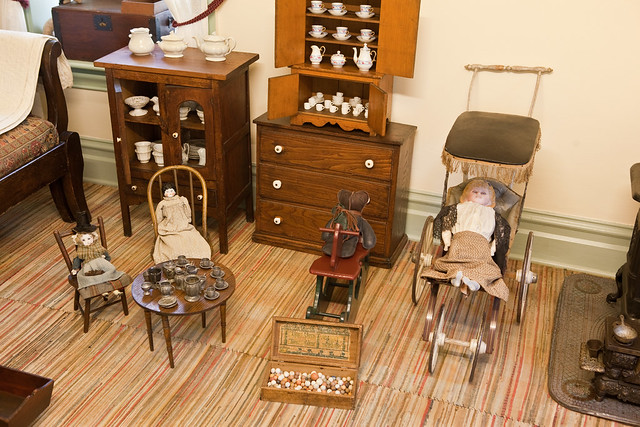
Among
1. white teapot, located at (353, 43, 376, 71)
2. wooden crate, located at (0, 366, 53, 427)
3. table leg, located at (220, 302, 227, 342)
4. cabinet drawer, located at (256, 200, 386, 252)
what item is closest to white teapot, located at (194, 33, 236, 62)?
white teapot, located at (353, 43, 376, 71)

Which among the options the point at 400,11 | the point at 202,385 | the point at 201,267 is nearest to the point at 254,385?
the point at 202,385

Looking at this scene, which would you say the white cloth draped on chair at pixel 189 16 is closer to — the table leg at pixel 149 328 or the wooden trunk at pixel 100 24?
the wooden trunk at pixel 100 24

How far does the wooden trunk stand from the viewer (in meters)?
5.06

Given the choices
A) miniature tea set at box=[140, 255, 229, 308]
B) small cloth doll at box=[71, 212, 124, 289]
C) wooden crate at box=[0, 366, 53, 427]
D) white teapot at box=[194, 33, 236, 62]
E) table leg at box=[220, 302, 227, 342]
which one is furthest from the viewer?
white teapot at box=[194, 33, 236, 62]

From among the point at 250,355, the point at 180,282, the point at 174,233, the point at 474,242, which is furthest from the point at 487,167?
the point at 174,233

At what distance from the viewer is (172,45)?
15.3 feet

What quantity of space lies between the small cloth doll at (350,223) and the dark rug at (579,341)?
1.29 m

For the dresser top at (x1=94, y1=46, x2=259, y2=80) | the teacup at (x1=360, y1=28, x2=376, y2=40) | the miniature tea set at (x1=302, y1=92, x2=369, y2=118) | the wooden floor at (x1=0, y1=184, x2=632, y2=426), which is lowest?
the wooden floor at (x1=0, y1=184, x2=632, y2=426)

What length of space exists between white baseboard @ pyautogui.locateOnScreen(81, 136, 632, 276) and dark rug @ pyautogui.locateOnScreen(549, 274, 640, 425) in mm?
141

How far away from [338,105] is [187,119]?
42.2 inches

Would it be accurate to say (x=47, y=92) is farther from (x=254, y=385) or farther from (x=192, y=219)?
(x=254, y=385)

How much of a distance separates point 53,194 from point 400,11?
298 cm

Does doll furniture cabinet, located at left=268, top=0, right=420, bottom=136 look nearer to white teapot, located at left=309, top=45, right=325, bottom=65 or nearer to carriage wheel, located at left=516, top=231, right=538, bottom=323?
white teapot, located at left=309, top=45, right=325, bottom=65

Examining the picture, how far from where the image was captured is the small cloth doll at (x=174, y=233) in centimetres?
436
